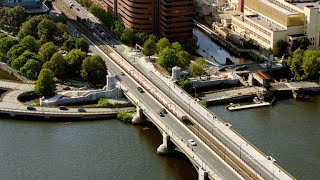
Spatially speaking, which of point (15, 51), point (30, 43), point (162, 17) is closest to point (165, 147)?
point (15, 51)

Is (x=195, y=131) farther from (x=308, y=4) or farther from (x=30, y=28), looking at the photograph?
(x=30, y=28)

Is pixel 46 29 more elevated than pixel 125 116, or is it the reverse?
pixel 46 29

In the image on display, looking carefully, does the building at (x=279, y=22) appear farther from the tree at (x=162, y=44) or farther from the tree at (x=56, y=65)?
the tree at (x=56, y=65)

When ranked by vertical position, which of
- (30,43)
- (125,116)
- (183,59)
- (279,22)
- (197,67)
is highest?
(279,22)

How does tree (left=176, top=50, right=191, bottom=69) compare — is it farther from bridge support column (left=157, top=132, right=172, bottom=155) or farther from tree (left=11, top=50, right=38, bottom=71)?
bridge support column (left=157, top=132, right=172, bottom=155)

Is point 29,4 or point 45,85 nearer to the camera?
point 45,85
